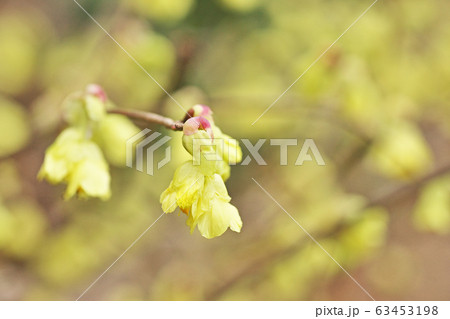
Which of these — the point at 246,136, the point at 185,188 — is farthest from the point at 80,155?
the point at 246,136

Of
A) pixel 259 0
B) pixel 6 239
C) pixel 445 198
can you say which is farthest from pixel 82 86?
pixel 445 198

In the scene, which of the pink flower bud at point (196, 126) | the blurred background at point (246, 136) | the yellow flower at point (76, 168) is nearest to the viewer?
the pink flower bud at point (196, 126)

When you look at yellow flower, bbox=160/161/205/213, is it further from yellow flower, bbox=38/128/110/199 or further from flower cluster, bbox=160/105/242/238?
yellow flower, bbox=38/128/110/199

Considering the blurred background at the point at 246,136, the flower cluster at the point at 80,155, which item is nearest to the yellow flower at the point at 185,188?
the flower cluster at the point at 80,155

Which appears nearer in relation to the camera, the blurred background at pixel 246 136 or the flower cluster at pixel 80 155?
the flower cluster at pixel 80 155

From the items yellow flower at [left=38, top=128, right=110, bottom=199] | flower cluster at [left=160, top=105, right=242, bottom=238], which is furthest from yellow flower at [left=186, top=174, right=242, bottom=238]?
yellow flower at [left=38, top=128, right=110, bottom=199]

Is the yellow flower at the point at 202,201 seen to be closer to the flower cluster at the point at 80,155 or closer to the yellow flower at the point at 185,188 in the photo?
the yellow flower at the point at 185,188

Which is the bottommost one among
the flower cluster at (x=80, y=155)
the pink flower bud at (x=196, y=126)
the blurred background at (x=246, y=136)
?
the pink flower bud at (x=196, y=126)
